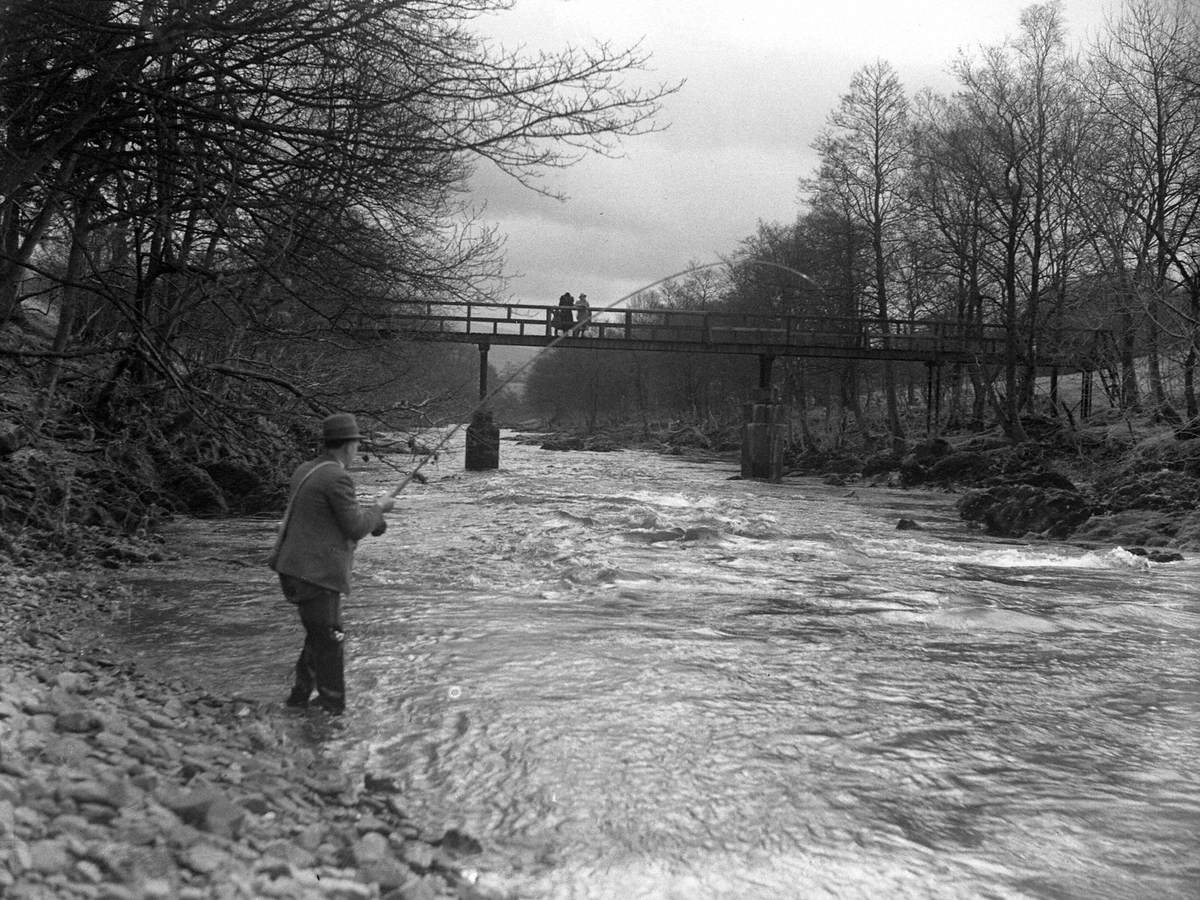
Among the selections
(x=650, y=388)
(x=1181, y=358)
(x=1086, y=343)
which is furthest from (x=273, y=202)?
(x=650, y=388)

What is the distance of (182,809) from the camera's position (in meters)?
3.96

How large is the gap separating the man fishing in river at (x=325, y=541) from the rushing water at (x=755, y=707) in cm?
49

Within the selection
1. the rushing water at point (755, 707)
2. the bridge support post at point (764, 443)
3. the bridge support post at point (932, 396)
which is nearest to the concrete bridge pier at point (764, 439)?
the bridge support post at point (764, 443)

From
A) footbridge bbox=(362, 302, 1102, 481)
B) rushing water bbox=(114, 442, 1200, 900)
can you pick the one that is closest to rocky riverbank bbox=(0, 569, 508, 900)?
rushing water bbox=(114, 442, 1200, 900)

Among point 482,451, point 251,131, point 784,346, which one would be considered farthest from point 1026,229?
point 251,131

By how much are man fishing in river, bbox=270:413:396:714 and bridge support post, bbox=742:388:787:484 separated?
100 feet

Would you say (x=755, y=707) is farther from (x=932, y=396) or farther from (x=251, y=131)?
(x=932, y=396)

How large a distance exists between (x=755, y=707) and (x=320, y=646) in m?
2.76

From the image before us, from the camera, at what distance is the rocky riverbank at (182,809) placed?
3428 millimetres

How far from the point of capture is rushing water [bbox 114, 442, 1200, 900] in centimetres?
480

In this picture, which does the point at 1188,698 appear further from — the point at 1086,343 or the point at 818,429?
the point at 818,429

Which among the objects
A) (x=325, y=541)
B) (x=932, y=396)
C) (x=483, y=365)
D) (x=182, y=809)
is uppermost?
(x=483, y=365)

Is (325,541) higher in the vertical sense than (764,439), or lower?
lower

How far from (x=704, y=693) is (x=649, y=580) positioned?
16.4 feet
